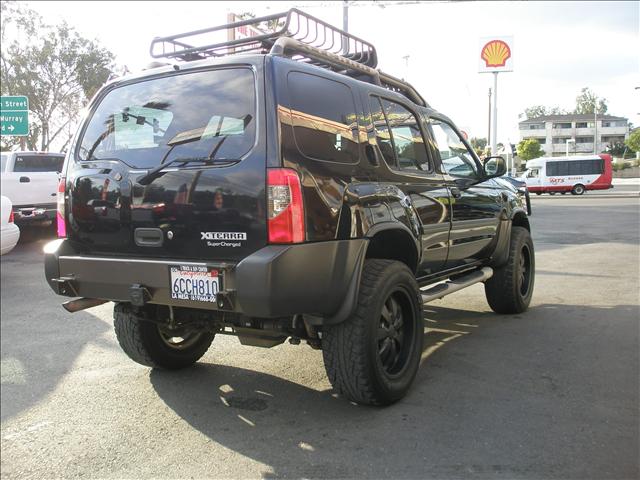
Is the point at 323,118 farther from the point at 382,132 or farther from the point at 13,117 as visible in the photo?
the point at 13,117

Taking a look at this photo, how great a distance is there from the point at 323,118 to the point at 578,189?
2518cm

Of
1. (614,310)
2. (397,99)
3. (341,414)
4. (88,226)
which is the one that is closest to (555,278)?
(614,310)

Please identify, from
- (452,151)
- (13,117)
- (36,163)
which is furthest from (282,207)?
(13,117)

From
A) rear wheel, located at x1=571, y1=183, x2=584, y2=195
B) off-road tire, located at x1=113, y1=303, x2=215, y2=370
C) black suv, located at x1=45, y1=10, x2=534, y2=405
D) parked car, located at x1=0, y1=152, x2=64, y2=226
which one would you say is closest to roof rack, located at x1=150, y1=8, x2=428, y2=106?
black suv, located at x1=45, y1=10, x2=534, y2=405

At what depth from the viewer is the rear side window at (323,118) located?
9.81 ft

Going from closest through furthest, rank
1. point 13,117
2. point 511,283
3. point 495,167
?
point 495,167
point 511,283
point 13,117

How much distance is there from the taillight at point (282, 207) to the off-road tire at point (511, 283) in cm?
341

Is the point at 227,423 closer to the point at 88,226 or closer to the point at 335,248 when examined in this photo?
the point at 335,248

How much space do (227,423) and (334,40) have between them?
280 centimetres

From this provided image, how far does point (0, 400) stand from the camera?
144 inches

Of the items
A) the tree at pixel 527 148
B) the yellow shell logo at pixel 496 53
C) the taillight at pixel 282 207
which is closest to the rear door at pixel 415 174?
the taillight at pixel 282 207

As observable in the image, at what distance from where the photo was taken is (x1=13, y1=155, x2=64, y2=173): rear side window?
11.6 metres

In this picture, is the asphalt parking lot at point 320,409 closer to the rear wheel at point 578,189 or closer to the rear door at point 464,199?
the rear door at point 464,199

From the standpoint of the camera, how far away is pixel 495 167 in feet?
16.7
